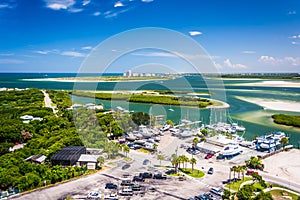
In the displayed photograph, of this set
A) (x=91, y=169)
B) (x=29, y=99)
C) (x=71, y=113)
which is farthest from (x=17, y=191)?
(x=29, y=99)

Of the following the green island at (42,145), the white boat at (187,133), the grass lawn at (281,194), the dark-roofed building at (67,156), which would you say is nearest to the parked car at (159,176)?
the green island at (42,145)

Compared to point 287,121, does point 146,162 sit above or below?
below

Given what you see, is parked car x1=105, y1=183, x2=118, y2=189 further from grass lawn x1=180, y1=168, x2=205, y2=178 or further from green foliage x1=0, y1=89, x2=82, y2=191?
grass lawn x1=180, y1=168, x2=205, y2=178

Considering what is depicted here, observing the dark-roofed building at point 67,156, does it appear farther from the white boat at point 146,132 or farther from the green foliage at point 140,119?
the green foliage at point 140,119

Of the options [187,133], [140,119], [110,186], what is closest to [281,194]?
[110,186]

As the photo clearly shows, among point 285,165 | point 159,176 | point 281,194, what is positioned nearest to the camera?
point 281,194

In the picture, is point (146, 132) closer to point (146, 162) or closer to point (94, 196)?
point (146, 162)

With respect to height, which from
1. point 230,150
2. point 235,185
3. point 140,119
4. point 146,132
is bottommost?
point 235,185

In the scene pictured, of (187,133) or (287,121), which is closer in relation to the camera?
(187,133)
